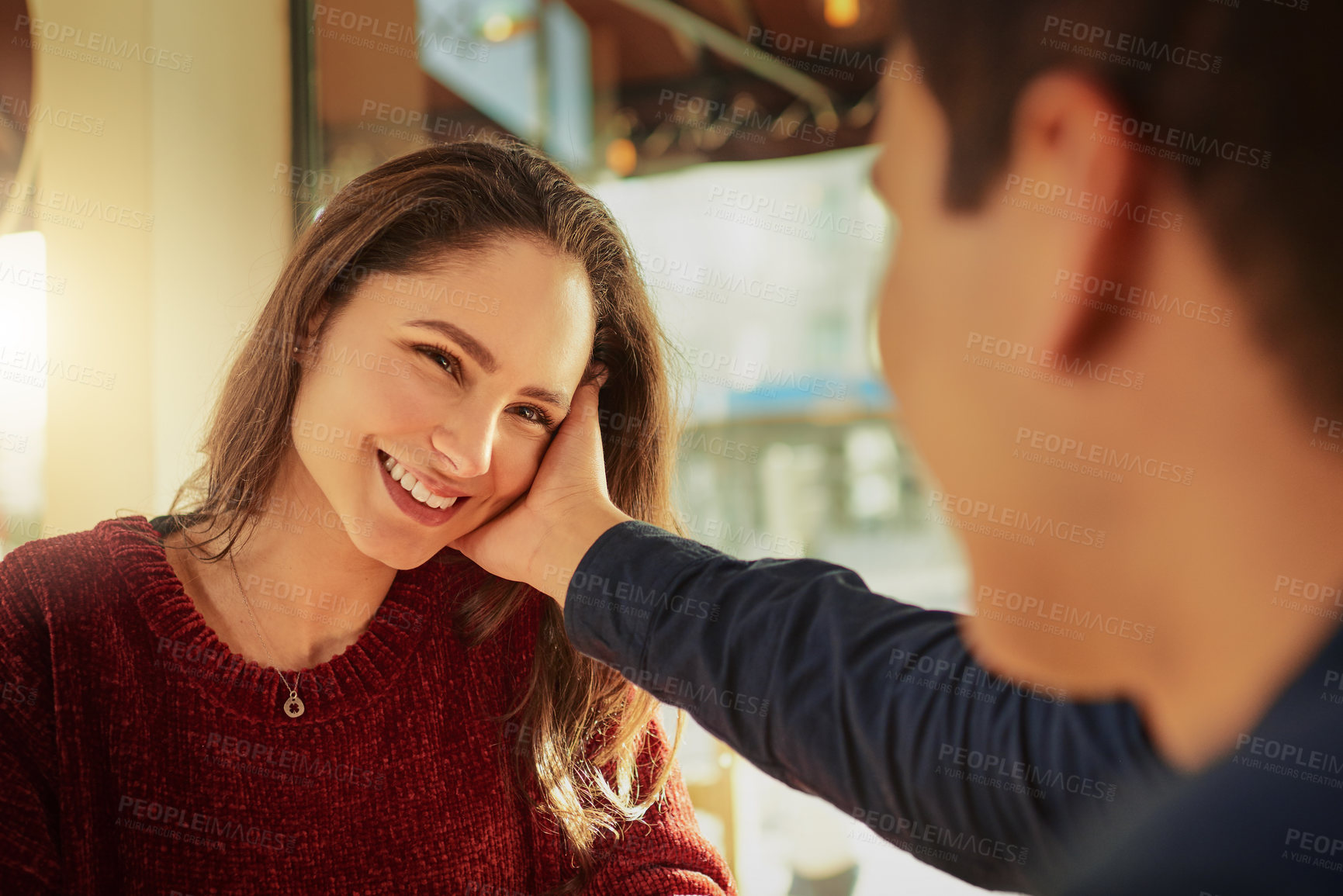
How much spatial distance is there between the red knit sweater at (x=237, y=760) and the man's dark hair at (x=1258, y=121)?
42.1 inches

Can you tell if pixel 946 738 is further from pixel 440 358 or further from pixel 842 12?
pixel 842 12

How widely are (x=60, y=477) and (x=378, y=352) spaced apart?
2.44 ft

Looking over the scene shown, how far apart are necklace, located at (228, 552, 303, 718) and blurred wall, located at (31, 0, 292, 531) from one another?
472mm

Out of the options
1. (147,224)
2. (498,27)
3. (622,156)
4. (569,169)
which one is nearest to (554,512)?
(569,169)

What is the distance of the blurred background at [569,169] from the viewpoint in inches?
57.0

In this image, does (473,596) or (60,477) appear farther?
(60,477)

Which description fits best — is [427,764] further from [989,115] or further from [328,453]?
[989,115]

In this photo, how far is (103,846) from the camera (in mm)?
1041

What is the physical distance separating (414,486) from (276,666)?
30 cm

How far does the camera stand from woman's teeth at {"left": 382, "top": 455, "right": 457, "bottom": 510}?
1.11 meters

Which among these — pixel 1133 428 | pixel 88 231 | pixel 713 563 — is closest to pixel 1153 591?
pixel 1133 428

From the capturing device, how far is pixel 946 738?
1.73 feet

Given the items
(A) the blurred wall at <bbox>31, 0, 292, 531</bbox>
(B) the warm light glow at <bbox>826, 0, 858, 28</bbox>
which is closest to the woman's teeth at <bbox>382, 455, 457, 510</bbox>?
(A) the blurred wall at <bbox>31, 0, 292, 531</bbox>

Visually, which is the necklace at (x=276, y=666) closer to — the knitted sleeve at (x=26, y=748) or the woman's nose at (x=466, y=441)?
the knitted sleeve at (x=26, y=748)
